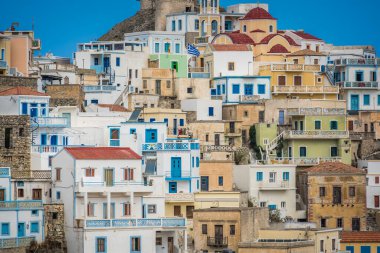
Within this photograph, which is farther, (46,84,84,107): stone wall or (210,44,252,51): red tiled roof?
(210,44,252,51): red tiled roof

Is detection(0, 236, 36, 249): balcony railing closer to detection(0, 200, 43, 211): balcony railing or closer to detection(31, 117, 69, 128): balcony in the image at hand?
detection(0, 200, 43, 211): balcony railing

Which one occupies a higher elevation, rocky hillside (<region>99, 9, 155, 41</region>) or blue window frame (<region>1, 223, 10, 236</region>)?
rocky hillside (<region>99, 9, 155, 41</region>)

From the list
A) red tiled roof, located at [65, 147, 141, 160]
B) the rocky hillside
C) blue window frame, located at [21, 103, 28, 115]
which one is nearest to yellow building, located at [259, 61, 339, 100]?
the rocky hillside

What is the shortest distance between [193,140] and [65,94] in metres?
9.55

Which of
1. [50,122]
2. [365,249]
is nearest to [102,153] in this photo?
[50,122]

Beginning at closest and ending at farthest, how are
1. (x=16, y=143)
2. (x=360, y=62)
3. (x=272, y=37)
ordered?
(x=16, y=143) < (x=360, y=62) < (x=272, y=37)

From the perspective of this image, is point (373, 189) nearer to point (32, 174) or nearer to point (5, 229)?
point (32, 174)

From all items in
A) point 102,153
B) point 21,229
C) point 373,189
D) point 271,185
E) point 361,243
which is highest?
point 102,153

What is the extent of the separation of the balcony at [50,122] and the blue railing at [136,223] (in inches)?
391

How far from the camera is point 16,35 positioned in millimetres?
106438

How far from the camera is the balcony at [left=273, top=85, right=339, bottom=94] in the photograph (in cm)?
11125

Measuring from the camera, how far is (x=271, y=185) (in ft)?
327

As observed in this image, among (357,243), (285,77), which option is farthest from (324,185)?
(285,77)

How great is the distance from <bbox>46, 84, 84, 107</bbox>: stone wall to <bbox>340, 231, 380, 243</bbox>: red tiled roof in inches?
688
